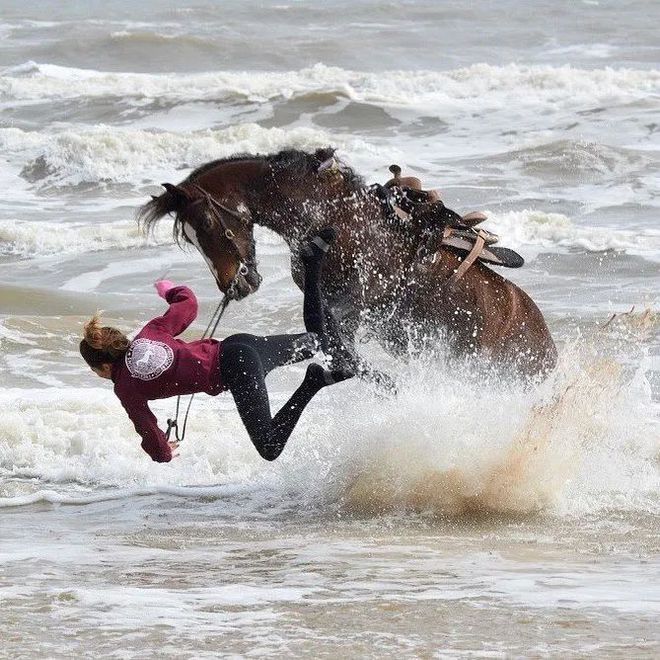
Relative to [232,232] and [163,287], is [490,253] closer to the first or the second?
[232,232]

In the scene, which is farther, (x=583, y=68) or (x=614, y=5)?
(x=614, y=5)

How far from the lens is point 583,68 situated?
1109 inches

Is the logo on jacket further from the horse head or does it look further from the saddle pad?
the saddle pad

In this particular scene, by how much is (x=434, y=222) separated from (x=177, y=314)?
1323mm

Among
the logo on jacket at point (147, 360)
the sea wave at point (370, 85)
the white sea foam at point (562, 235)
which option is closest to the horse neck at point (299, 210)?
the logo on jacket at point (147, 360)

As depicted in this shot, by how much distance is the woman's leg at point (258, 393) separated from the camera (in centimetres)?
609

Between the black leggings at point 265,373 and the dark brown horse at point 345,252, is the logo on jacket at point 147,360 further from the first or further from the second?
the dark brown horse at point 345,252

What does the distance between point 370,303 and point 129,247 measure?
28.1 feet

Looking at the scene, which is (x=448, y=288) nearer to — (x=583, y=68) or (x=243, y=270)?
(x=243, y=270)

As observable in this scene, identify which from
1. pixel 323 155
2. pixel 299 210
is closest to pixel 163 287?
pixel 299 210

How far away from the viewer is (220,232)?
20.0 ft

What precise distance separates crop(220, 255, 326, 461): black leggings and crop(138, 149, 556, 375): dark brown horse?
0.54ft

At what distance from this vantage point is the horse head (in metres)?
6.09

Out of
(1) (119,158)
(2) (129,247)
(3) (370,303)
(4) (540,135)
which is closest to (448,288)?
(3) (370,303)
